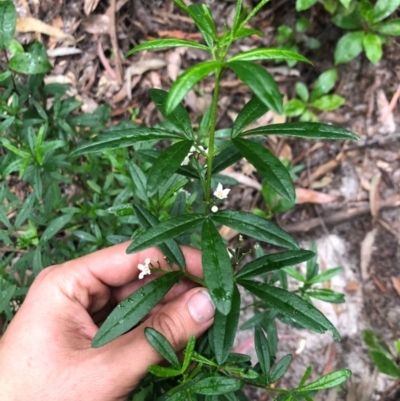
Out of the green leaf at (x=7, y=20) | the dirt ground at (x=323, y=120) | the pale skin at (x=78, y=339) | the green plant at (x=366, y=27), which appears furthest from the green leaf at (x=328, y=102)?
the green leaf at (x=7, y=20)

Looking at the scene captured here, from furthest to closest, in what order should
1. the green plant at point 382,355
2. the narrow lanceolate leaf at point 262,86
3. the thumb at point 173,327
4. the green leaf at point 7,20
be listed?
1. the green plant at point 382,355
2. the green leaf at point 7,20
3. the thumb at point 173,327
4. the narrow lanceolate leaf at point 262,86

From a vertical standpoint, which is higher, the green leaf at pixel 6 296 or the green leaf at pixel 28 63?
the green leaf at pixel 28 63

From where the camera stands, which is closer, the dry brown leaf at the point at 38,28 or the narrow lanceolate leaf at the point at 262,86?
the narrow lanceolate leaf at the point at 262,86

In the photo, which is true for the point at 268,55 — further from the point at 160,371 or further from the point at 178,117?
the point at 160,371

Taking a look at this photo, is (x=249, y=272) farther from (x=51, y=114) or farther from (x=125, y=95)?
(x=125, y=95)

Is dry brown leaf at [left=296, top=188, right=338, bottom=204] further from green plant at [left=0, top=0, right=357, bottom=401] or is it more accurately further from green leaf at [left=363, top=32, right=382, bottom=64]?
green plant at [left=0, top=0, right=357, bottom=401]

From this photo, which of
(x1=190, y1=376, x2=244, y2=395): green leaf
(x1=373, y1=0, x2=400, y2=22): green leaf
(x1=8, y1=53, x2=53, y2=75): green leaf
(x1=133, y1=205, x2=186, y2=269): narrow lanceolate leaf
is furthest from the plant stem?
(x1=373, y1=0, x2=400, y2=22): green leaf

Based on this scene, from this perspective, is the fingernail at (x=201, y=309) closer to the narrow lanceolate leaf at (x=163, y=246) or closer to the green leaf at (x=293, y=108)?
the narrow lanceolate leaf at (x=163, y=246)
